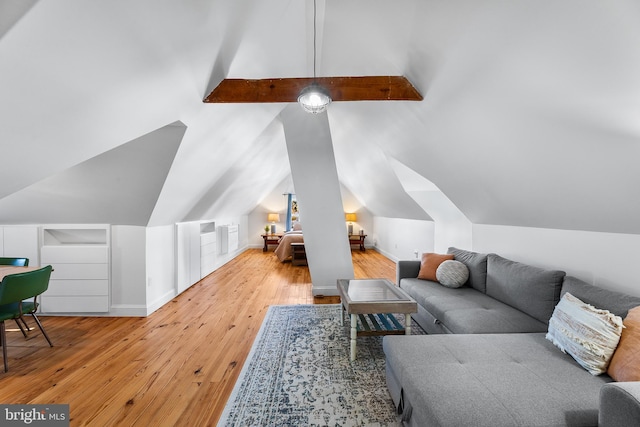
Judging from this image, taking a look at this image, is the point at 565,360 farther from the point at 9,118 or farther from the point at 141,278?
the point at 141,278

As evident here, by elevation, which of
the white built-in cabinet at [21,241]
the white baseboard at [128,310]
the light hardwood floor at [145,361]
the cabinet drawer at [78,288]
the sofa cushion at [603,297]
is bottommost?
the light hardwood floor at [145,361]

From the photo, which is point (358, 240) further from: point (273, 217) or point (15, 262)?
point (15, 262)

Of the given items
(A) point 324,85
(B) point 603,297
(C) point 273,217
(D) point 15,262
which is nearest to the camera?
(B) point 603,297

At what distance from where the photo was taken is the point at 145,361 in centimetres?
224

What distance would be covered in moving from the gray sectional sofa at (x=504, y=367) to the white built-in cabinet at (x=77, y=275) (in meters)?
3.20

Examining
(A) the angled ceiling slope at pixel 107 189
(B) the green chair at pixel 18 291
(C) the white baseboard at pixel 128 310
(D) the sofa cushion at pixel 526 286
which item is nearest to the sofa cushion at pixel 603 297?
(D) the sofa cushion at pixel 526 286

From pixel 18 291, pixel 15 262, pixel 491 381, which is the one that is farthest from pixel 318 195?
pixel 15 262

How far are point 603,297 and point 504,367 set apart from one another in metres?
0.83

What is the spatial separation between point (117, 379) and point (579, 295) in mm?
3235

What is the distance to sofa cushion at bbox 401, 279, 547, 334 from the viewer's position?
195 cm

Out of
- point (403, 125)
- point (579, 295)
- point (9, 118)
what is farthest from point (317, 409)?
point (403, 125)

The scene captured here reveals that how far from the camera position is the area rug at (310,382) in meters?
1.60

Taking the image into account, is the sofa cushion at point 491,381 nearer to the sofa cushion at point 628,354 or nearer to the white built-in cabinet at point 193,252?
the sofa cushion at point 628,354

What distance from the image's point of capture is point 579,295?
1.74 m
